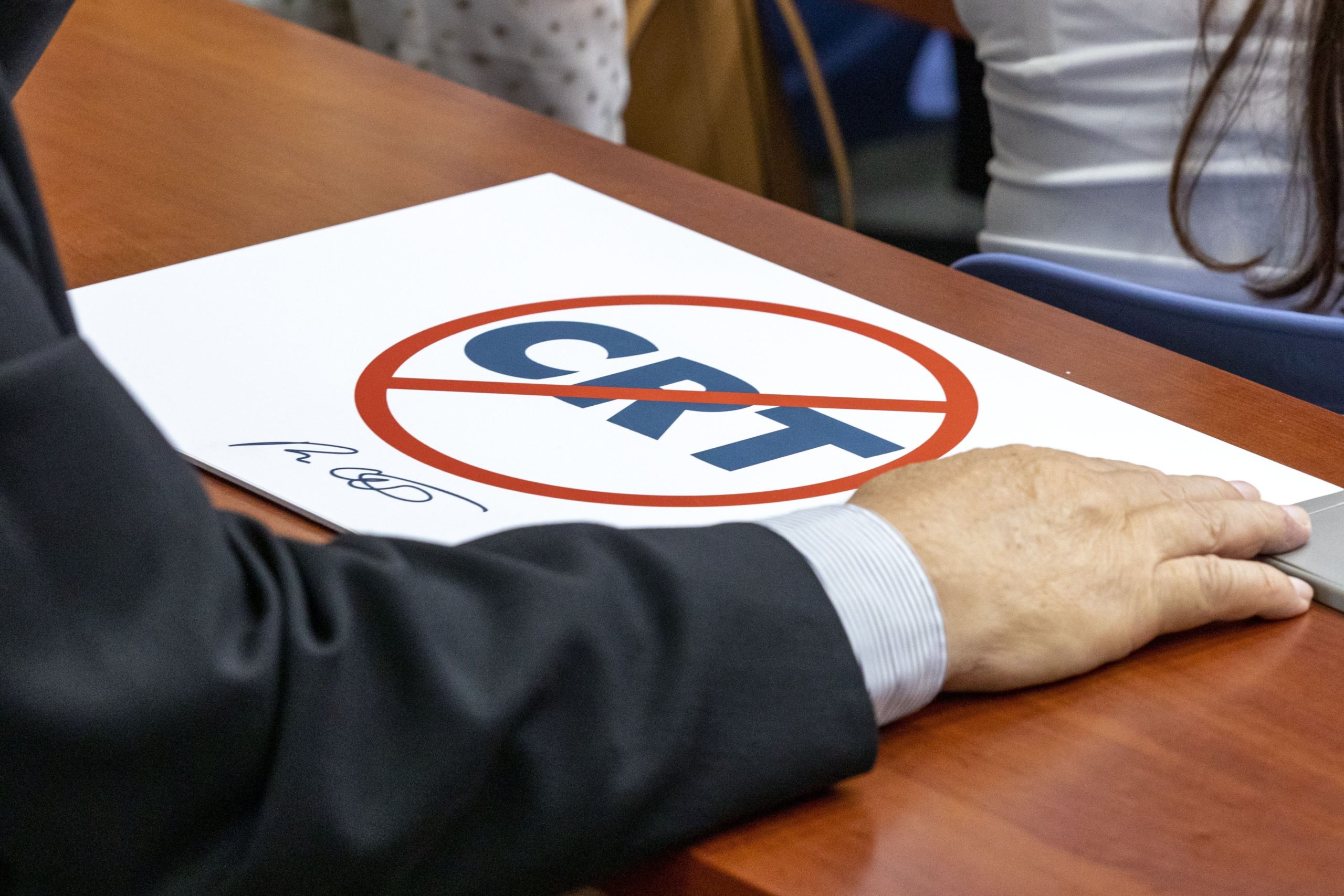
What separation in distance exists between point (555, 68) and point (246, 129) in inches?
28.6

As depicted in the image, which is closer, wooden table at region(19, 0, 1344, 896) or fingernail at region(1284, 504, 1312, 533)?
wooden table at region(19, 0, 1344, 896)

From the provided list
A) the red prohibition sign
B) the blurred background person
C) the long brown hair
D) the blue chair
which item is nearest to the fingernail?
the red prohibition sign

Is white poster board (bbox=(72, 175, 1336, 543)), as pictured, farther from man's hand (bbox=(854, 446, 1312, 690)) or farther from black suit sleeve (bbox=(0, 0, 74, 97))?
black suit sleeve (bbox=(0, 0, 74, 97))

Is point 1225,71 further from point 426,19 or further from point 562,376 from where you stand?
Result: point 426,19

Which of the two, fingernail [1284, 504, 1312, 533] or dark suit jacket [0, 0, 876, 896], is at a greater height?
fingernail [1284, 504, 1312, 533]

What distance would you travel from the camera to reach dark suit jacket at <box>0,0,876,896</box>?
1.30ft

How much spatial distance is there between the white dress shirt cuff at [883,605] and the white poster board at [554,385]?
0.25ft

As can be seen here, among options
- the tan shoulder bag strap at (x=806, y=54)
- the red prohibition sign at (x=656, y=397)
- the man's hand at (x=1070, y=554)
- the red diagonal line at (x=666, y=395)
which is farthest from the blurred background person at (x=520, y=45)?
the man's hand at (x=1070, y=554)

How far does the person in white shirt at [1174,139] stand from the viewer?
93 cm
